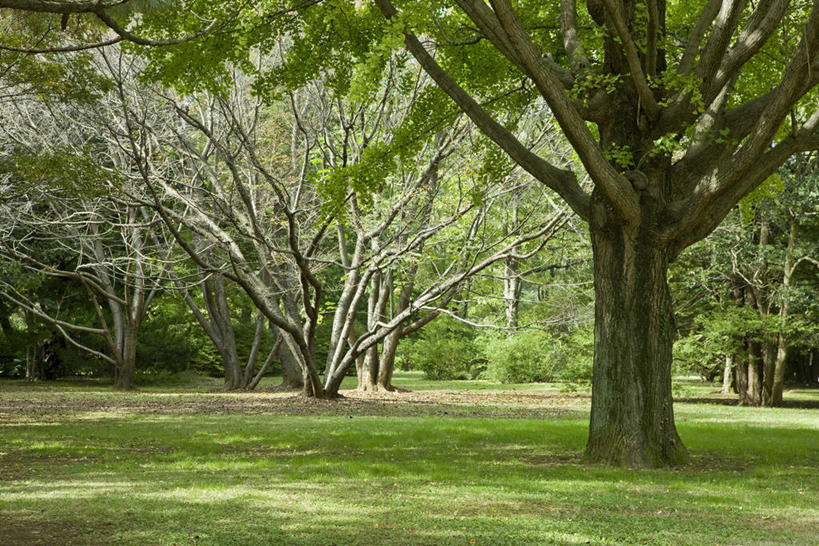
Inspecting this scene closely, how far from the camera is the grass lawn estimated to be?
208 inches

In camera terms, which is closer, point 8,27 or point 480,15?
point 480,15

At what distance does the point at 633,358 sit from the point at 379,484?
3270 mm

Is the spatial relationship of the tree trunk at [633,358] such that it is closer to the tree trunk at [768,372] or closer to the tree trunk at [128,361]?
the tree trunk at [768,372]

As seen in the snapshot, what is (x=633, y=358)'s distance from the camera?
8586mm

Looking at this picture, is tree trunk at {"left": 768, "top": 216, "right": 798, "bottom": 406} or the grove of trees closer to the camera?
the grove of trees

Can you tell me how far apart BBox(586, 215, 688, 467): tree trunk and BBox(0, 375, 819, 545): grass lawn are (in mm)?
378

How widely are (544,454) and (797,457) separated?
338 cm

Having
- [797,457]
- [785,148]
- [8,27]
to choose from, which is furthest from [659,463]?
[8,27]

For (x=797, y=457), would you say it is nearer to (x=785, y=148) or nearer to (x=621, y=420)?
(x=621, y=420)

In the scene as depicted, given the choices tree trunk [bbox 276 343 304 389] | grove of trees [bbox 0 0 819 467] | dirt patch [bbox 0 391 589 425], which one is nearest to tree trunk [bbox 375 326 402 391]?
grove of trees [bbox 0 0 819 467]

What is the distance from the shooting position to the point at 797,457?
397 inches

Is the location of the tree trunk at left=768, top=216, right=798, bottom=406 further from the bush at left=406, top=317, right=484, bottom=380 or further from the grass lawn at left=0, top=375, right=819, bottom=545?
the bush at left=406, top=317, right=484, bottom=380

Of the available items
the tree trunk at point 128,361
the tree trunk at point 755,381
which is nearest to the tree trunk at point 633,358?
the tree trunk at point 755,381

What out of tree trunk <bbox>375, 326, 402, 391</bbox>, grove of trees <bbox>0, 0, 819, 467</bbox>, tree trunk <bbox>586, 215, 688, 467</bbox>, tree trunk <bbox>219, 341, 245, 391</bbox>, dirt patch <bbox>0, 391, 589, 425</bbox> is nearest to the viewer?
grove of trees <bbox>0, 0, 819, 467</bbox>
